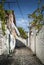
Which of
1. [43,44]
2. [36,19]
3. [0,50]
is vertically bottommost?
[0,50]

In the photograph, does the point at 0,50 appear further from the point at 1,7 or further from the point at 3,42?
the point at 1,7

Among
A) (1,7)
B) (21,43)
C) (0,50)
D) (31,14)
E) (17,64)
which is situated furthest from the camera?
(21,43)

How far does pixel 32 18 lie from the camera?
1349 centimetres

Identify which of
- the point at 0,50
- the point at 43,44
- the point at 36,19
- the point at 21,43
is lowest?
the point at 21,43

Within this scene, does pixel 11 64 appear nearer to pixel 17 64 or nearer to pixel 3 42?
pixel 17 64

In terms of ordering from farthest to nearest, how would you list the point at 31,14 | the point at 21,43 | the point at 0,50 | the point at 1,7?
1. the point at 21,43
2. the point at 0,50
3. the point at 31,14
4. the point at 1,7

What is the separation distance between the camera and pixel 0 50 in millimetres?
14391

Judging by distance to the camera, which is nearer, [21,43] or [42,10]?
[42,10]

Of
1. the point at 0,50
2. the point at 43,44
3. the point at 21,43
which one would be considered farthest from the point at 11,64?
the point at 21,43

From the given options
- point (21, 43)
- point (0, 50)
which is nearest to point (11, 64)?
point (0, 50)

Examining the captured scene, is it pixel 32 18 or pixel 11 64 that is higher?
pixel 32 18

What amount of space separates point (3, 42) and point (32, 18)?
11.7 feet

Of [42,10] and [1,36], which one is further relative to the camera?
[1,36]

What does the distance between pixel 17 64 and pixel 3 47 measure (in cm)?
410
